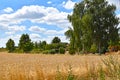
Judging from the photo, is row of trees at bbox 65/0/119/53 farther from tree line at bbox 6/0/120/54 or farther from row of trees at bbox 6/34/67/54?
row of trees at bbox 6/34/67/54

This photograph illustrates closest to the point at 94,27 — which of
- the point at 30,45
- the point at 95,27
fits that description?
the point at 95,27

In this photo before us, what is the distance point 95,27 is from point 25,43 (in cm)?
2082

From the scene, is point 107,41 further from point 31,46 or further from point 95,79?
point 95,79

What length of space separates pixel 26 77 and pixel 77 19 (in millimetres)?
49394

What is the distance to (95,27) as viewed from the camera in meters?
56.4

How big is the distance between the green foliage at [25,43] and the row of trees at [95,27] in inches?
575

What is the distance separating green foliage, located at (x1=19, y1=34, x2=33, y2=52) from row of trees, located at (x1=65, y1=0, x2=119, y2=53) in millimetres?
14604

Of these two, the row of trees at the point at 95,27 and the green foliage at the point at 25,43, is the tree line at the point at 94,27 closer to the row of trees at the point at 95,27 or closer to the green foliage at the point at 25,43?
the row of trees at the point at 95,27

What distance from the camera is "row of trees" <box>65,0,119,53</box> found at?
185 feet

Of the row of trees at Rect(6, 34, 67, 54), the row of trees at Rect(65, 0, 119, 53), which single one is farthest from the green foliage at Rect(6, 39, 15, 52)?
the row of trees at Rect(65, 0, 119, 53)

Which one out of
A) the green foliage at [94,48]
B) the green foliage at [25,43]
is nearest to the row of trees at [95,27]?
the green foliage at [94,48]

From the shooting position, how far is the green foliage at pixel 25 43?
235ft

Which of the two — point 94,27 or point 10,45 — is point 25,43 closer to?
point 10,45

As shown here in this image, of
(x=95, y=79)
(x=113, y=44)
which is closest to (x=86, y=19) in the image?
(x=113, y=44)
